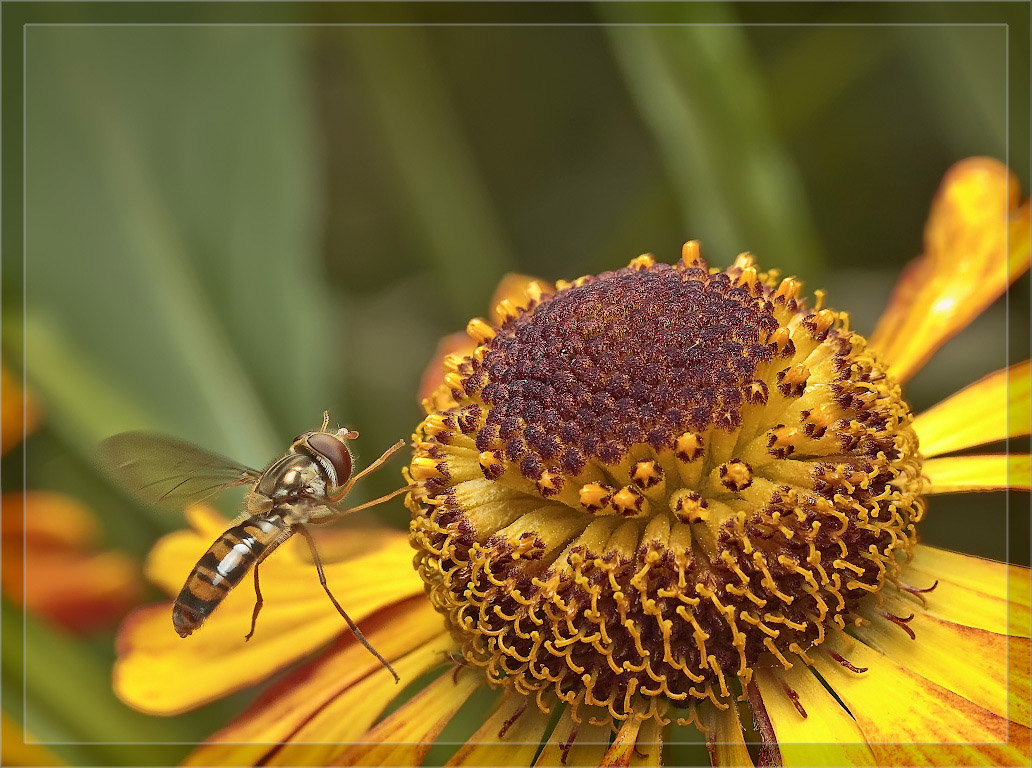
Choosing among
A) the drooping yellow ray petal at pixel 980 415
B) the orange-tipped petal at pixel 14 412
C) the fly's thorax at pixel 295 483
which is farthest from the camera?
the orange-tipped petal at pixel 14 412

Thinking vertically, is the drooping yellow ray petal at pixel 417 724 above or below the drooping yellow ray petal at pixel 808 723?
above

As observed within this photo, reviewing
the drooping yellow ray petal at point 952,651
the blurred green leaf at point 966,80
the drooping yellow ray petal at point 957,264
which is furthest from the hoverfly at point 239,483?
the blurred green leaf at point 966,80

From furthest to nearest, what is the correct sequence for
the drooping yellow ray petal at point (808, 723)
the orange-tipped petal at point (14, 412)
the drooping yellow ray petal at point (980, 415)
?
1. the orange-tipped petal at point (14, 412)
2. the drooping yellow ray petal at point (980, 415)
3. the drooping yellow ray petal at point (808, 723)

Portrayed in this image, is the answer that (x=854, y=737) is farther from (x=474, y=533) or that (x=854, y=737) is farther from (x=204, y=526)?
(x=204, y=526)

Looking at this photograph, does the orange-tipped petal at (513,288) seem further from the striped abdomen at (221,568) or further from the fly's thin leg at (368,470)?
the striped abdomen at (221,568)

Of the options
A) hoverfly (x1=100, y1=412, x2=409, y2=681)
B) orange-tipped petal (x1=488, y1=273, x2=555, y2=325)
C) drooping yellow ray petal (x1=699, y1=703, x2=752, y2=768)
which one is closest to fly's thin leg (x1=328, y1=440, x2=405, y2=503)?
hoverfly (x1=100, y1=412, x2=409, y2=681)
